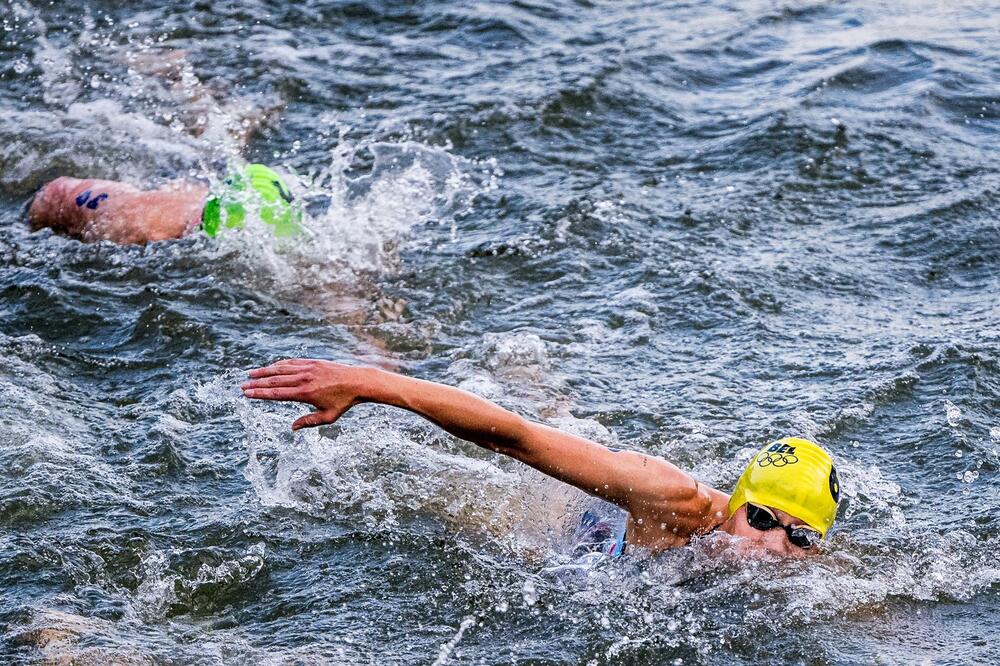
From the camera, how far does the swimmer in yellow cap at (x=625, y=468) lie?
505cm

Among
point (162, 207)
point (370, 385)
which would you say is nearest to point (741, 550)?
point (370, 385)

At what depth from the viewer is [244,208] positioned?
8.98 m

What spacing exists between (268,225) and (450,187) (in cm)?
175

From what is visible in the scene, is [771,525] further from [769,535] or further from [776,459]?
[776,459]

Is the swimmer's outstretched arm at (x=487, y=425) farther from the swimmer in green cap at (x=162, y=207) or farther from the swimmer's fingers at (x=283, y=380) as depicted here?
the swimmer in green cap at (x=162, y=207)

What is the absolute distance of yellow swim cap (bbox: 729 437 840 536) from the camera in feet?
19.4

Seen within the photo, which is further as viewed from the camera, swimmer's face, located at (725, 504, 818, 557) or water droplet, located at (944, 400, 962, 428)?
water droplet, located at (944, 400, 962, 428)

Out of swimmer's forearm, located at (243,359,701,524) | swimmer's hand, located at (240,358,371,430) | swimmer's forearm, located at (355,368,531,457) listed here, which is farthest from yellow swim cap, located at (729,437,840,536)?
swimmer's hand, located at (240,358,371,430)

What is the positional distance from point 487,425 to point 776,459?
1.58 meters

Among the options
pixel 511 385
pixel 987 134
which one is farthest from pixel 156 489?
pixel 987 134

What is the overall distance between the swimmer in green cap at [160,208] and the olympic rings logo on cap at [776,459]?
419 cm

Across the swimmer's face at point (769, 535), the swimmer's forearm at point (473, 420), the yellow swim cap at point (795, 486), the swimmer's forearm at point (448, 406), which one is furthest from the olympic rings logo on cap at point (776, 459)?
the swimmer's forearm at point (448, 406)

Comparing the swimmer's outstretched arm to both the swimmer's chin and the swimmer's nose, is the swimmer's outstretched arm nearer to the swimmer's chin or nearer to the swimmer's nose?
the swimmer's chin

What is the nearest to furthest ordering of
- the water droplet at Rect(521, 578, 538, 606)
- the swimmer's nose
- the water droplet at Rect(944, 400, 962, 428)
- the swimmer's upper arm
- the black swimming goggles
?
the swimmer's upper arm, the black swimming goggles, the water droplet at Rect(521, 578, 538, 606), the water droplet at Rect(944, 400, 962, 428), the swimmer's nose
